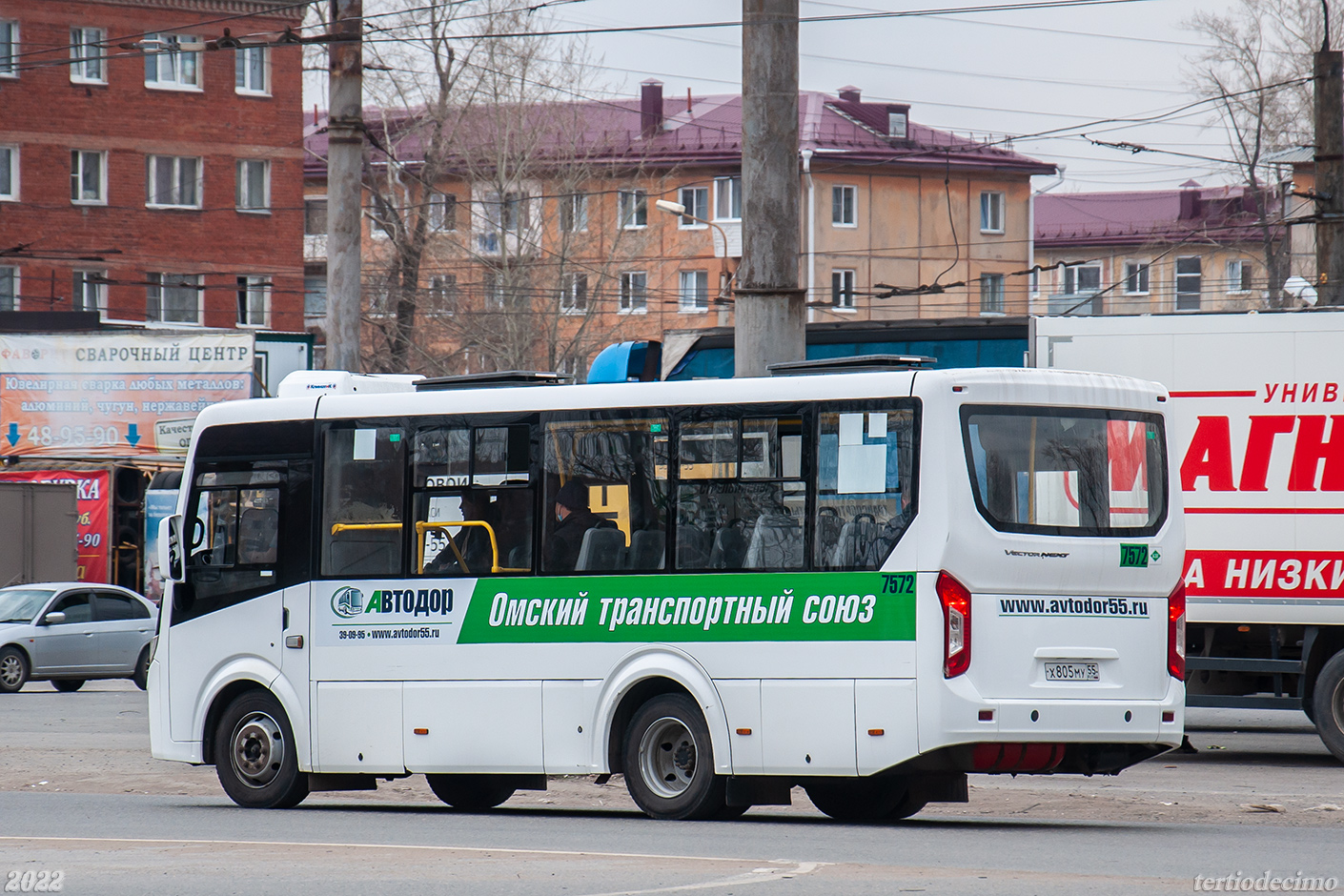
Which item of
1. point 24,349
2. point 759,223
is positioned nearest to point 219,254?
point 24,349

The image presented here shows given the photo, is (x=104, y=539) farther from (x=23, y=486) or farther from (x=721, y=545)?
(x=721, y=545)

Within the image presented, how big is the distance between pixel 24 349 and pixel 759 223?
94.6 ft

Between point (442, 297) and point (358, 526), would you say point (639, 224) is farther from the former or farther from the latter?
point (358, 526)

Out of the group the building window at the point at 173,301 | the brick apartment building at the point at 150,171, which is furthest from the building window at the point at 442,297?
the building window at the point at 173,301

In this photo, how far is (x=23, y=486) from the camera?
35875 mm

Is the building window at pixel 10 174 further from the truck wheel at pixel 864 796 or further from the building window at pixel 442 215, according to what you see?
the truck wheel at pixel 864 796

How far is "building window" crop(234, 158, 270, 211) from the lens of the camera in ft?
178

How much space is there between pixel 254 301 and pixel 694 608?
44.2 metres

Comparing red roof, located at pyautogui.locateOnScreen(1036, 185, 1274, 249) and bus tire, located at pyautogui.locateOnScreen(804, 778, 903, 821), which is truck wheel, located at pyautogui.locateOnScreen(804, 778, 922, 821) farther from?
red roof, located at pyautogui.locateOnScreen(1036, 185, 1274, 249)

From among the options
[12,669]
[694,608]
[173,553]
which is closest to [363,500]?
[173,553]

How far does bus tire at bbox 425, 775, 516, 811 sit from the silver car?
15.6 meters

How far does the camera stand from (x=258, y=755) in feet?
44.4

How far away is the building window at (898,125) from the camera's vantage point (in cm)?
7212

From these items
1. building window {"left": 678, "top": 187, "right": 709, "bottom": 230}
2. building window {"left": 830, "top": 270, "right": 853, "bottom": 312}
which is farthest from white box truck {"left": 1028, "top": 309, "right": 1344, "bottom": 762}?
building window {"left": 678, "top": 187, "right": 709, "bottom": 230}
